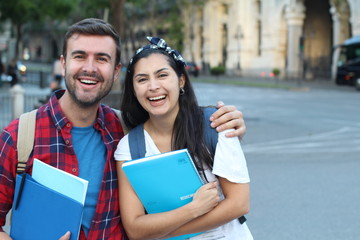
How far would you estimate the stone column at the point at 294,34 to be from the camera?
44.6 metres

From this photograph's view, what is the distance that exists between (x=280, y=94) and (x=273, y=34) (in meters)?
19.9

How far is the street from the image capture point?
604 cm

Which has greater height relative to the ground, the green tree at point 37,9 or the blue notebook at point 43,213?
the green tree at point 37,9

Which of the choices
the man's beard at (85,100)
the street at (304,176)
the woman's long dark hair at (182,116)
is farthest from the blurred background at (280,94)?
the man's beard at (85,100)

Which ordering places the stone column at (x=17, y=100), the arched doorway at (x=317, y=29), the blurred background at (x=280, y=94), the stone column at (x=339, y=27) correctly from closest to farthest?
1. the blurred background at (x=280, y=94)
2. the stone column at (x=17, y=100)
3. the stone column at (x=339, y=27)
4. the arched doorway at (x=317, y=29)

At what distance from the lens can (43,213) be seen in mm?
2342

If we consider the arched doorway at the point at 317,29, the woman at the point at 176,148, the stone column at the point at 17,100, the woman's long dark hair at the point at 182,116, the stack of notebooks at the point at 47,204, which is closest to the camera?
the stack of notebooks at the point at 47,204

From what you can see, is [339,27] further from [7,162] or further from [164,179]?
[7,162]

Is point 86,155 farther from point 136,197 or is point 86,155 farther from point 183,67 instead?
point 183,67

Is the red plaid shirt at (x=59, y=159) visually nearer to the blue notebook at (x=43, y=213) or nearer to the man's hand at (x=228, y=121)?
the blue notebook at (x=43, y=213)

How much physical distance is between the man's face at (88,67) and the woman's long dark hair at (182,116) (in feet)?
0.43

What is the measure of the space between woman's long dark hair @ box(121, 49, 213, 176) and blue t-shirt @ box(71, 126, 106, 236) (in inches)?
11.3

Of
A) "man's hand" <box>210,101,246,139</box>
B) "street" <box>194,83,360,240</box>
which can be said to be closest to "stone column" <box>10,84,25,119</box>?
"street" <box>194,83,360,240</box>

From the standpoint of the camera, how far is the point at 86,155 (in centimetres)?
255
